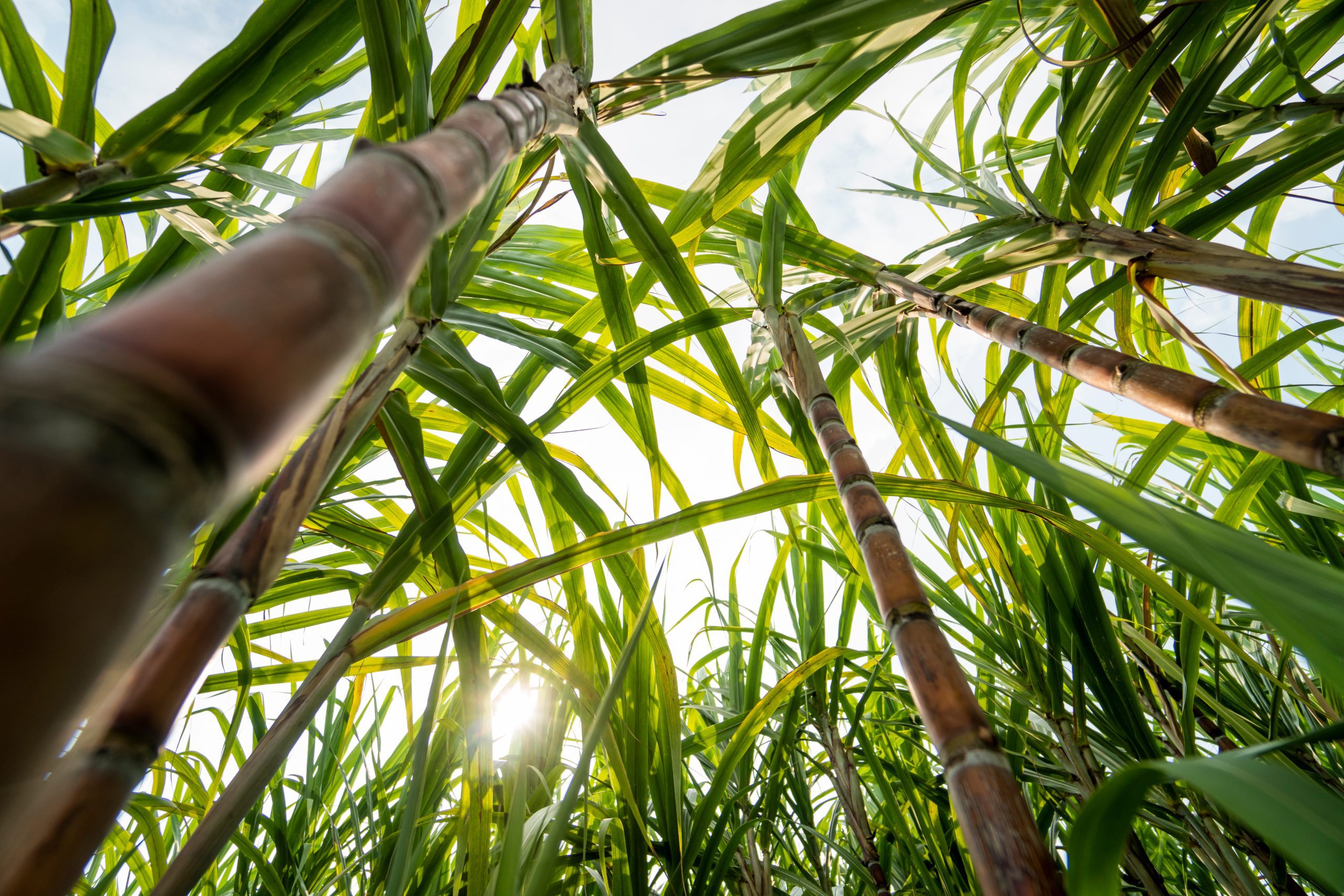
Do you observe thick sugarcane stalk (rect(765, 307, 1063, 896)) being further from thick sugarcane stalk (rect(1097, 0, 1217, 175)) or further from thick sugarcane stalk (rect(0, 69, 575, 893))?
thick sugarcane stalk (rect(1097, 0, 1217, 175))

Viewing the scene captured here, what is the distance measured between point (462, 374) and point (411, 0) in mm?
341

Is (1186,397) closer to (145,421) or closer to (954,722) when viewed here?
(954,722)

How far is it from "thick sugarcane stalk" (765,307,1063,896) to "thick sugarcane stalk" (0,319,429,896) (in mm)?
313

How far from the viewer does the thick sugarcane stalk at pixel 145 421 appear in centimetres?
10

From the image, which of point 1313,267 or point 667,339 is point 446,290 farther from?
point 1313,267

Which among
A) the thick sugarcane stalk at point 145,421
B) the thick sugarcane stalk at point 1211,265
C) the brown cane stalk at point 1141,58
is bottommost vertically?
the thick sugarcane stalk at point 145,421

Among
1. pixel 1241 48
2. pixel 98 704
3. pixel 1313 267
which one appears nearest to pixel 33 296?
pixel 98 704

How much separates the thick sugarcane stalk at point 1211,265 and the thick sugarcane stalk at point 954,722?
299 millimetres

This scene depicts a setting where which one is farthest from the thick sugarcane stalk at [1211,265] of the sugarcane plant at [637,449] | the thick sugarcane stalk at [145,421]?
the thick sugarcane stalk at [145,421]

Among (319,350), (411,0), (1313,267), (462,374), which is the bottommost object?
(319,350)

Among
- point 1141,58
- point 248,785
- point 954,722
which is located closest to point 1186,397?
point 954,722

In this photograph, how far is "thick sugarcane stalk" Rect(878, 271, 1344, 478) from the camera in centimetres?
31

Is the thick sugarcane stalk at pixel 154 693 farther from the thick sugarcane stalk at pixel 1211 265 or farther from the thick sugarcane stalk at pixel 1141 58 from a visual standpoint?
the thick sugarcane stalk at pixel 1141 58

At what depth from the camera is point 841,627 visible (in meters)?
1.23
